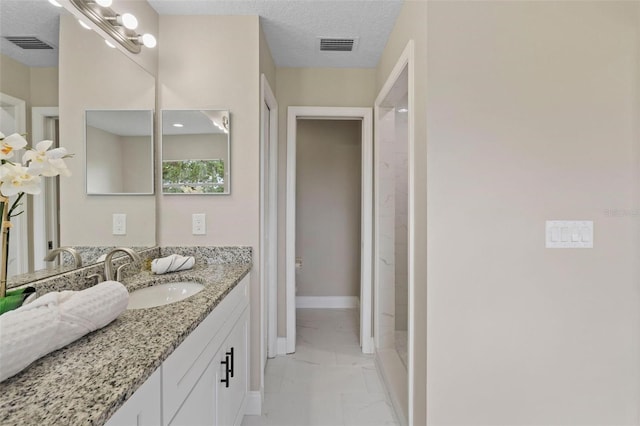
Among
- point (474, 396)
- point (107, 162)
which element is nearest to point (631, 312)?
point (474, 396)

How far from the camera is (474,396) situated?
4.59ft

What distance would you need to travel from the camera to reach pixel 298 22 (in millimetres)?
1988

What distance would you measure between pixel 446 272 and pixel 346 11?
1.64m

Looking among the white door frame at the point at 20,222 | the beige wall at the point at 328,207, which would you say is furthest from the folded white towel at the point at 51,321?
the beige wall at the point at 328,207

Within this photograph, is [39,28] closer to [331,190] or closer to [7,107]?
[7,107]

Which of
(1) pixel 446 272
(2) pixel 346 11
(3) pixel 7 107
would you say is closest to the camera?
(3) pixel 7 107

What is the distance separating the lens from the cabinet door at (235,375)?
1.37 meters

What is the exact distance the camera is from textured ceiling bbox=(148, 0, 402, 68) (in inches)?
71.1

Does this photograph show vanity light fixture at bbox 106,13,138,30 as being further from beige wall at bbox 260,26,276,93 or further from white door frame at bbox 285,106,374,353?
white door frame at bbox 285,106,374,353

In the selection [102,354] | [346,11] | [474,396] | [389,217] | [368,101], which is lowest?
[474,396]

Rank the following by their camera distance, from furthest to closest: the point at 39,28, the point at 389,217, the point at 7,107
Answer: the point at 389,217 < the point at 39,28 < the point at 7,107

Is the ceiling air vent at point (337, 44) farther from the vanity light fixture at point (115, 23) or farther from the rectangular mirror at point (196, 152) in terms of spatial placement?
the vanity light fixture at point (115, 23)

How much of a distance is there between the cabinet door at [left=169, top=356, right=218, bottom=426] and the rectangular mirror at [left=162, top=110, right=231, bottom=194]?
3.46 ft

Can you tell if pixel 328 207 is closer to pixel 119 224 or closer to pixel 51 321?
pixel 119 224
